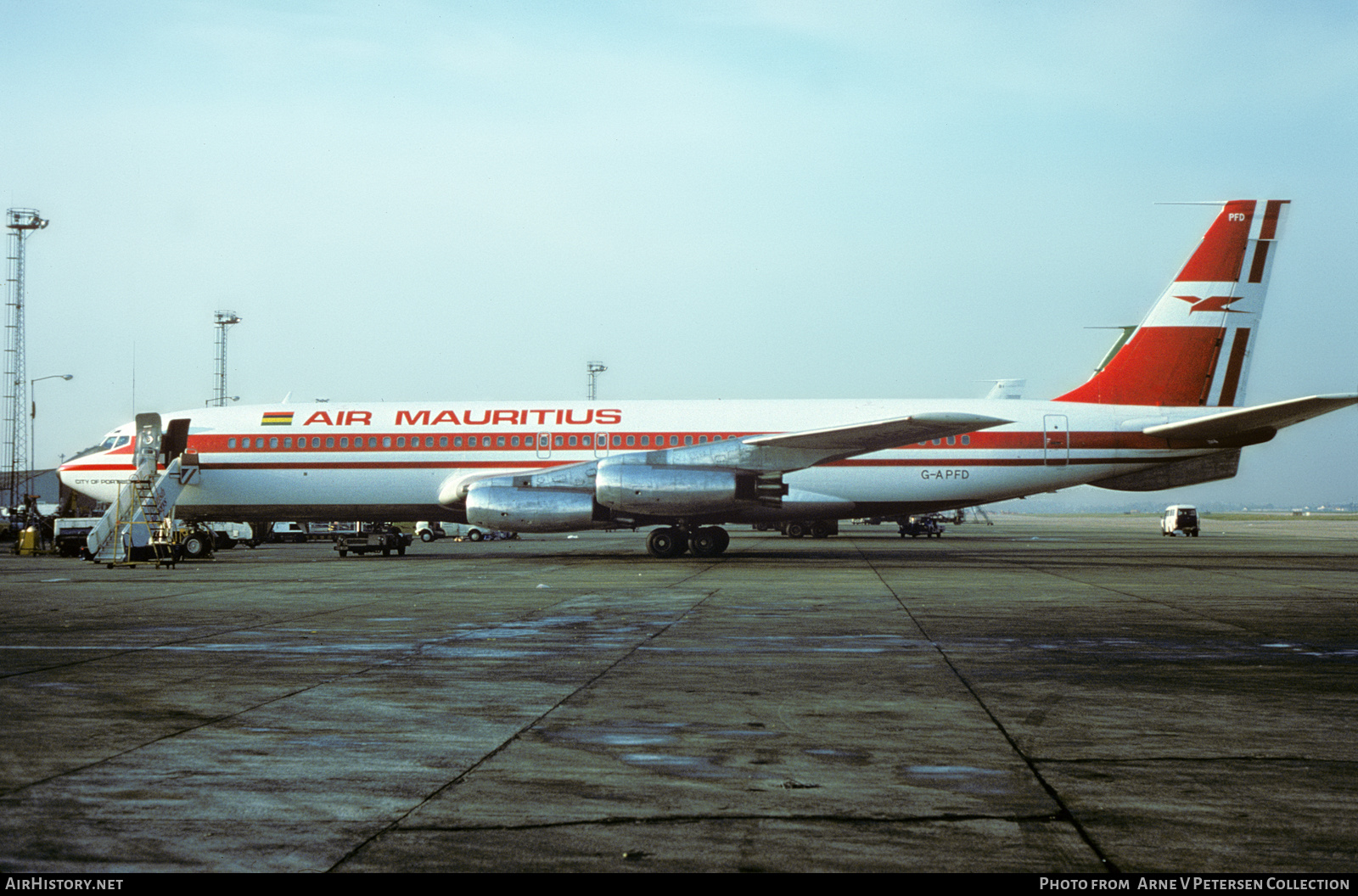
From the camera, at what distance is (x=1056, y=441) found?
1034 inches

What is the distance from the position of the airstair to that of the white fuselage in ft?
1.42

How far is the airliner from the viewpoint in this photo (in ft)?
83.8

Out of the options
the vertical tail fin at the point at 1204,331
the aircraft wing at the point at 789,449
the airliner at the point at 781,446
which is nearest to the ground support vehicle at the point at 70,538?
the airliner at the point at 781,446

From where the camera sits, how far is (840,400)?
91.8 feet

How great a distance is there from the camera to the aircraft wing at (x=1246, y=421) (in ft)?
74.9

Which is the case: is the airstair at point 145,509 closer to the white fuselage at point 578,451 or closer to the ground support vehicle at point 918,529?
the white fuselage at point 578,451

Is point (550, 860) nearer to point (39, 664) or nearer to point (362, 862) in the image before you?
point (362, 862)

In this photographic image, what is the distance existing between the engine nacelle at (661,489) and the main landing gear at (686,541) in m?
2.68

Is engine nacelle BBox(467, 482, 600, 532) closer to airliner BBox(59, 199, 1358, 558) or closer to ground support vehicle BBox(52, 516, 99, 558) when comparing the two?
airliner BBox(59, 199, 1358, 558)

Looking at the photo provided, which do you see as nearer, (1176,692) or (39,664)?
(1176,692)

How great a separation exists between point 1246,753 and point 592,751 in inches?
139

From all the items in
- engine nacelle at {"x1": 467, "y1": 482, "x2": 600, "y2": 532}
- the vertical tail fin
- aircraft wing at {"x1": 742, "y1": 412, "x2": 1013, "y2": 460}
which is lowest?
engine nacelle at {"x1": 467, "y1": 482, "x2": 600, "y2": 532}

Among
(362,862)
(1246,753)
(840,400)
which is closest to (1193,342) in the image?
(840,400)

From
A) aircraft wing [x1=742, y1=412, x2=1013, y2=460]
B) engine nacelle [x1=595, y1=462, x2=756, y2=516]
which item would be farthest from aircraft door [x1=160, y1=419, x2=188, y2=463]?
aircraft wing [x1=742, y1=412, x2=1013, y2=460]
